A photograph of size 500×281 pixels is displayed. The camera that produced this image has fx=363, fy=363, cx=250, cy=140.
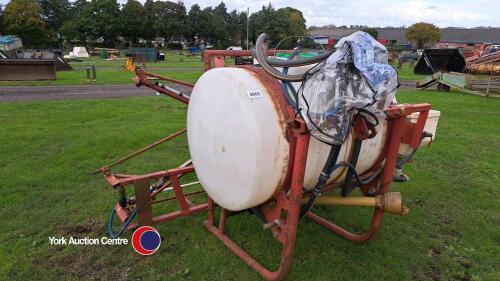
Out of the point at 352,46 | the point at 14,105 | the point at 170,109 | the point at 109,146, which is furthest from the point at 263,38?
the point at 14,105

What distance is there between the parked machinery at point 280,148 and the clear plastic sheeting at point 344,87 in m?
0.05

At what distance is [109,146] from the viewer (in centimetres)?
635

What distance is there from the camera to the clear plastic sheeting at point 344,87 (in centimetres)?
210

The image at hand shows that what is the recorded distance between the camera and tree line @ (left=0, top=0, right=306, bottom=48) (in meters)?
50.7

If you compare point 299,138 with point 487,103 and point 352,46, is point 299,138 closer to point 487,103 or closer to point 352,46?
point 352,46

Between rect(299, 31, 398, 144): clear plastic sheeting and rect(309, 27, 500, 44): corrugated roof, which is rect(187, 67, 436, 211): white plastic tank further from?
rect(309, 27, 500, 44): corrugated roof

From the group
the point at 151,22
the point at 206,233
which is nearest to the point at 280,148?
the point at 206,233

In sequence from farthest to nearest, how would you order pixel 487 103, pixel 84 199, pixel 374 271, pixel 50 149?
1. pixel 487 103
2. pixel 50 149
3. pixel 84 199
4. pixel 374 271

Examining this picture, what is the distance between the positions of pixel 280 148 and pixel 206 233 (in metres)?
1.65

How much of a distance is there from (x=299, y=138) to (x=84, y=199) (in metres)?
3.19

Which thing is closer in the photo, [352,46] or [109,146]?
[352,46]

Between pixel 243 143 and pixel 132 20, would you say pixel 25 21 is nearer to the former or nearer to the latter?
pixel 132 20

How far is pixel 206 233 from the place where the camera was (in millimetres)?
3611

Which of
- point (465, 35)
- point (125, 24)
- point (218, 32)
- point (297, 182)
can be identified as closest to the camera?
point (297, 182)
